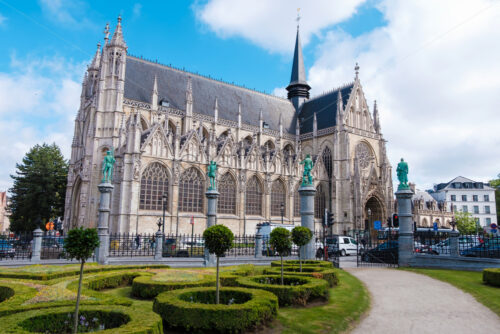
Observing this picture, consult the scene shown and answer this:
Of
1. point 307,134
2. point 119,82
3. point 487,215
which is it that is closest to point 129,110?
point 119,82

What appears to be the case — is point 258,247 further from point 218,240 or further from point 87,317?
point 87,317

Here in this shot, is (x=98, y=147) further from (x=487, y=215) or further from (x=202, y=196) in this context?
(x=487, y=215)

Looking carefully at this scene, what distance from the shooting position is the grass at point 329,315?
726 centimetres

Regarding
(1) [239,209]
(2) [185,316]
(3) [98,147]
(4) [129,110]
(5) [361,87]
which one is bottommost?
(2) [185,316]

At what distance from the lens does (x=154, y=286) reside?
9664 millimetres

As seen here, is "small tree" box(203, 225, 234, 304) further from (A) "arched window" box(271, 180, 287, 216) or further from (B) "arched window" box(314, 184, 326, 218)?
(B) "arched window" box(314, 184, 326, 218)

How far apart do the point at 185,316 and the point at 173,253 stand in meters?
14.8

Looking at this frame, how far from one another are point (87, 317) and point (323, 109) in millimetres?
47946

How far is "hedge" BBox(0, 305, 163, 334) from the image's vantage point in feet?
16.3

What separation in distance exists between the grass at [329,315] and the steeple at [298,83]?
48.0m

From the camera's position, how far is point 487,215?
242 ft

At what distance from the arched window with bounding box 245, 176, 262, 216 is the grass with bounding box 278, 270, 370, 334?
2724cm

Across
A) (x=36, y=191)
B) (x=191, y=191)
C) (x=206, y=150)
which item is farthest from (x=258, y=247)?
(x=36, y=191)

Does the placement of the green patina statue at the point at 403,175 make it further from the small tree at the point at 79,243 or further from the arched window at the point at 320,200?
the arched window at the point at 320,200
